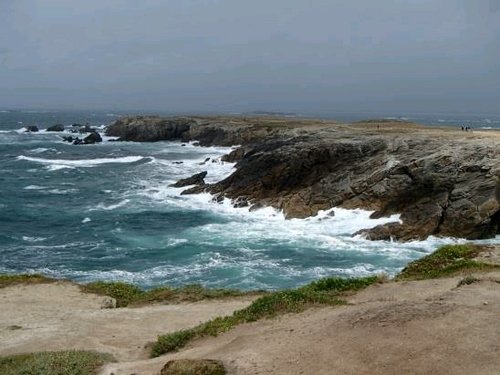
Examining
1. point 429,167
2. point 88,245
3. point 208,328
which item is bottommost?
point 88,245

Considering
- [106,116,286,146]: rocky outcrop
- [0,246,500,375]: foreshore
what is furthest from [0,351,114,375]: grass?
[106,116,286,146]: rocky outcrop

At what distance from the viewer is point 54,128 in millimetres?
136375

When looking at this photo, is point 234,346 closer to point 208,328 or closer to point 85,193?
point 208,328

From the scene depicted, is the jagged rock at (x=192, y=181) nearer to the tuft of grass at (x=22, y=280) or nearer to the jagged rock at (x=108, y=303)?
the tuft of grass at (x=22, y=280)

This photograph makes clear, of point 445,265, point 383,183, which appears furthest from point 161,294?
point 383,183

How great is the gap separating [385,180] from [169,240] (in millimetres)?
15217

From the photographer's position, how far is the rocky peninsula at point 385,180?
33.3 m

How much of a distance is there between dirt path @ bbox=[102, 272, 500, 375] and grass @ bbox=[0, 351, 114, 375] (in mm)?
517

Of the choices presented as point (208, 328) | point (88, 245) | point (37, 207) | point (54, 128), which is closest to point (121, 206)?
point (37, 207)

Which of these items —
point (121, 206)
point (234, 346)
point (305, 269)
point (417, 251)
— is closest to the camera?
point (234, 346)

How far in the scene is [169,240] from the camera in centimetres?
3428

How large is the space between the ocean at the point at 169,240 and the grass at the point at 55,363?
1261cm

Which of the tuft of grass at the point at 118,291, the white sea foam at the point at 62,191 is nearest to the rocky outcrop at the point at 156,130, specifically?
the white sea foam at the point at 62,191

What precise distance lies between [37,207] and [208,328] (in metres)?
34.7
